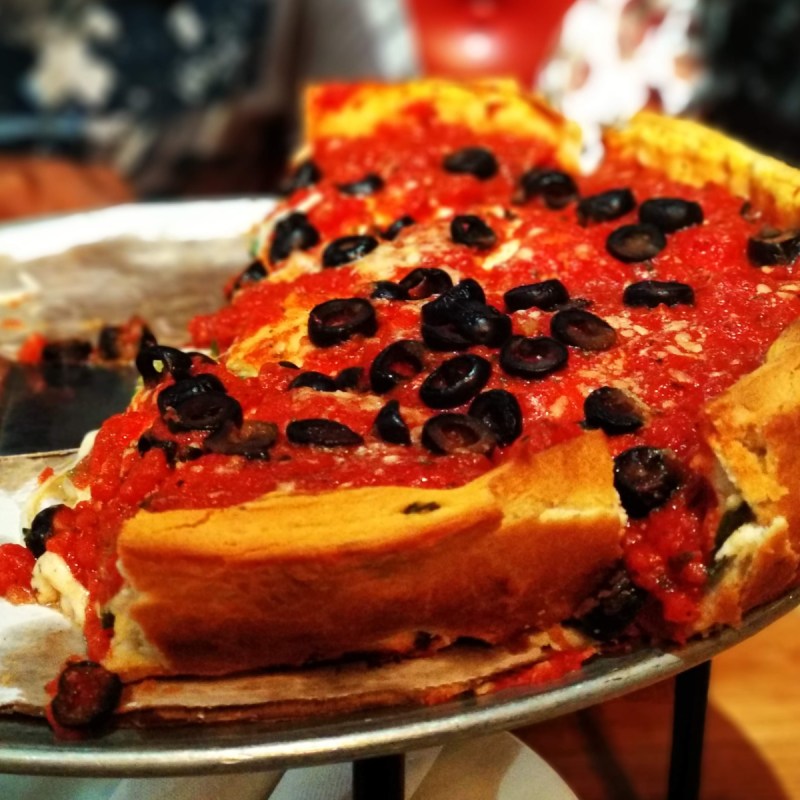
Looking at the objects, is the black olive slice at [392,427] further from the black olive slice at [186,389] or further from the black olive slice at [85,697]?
the black olive slice at [85,697]

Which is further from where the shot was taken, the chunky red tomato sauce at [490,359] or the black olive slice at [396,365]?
the black olive slice at [396,365]

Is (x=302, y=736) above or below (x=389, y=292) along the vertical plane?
below

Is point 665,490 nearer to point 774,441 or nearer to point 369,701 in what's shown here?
point 774,441

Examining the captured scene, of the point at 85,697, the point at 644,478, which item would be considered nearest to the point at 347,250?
the point at 644,478

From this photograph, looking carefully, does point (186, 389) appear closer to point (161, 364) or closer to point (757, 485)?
point (161, 364)

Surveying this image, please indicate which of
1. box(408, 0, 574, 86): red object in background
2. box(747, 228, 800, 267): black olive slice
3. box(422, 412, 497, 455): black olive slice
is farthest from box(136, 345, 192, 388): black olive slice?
box(408, 0, 574, 86): red object in background

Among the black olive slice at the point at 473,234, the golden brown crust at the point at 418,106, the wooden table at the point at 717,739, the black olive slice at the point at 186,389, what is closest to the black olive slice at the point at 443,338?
the black olive slice at the point at 186,389
